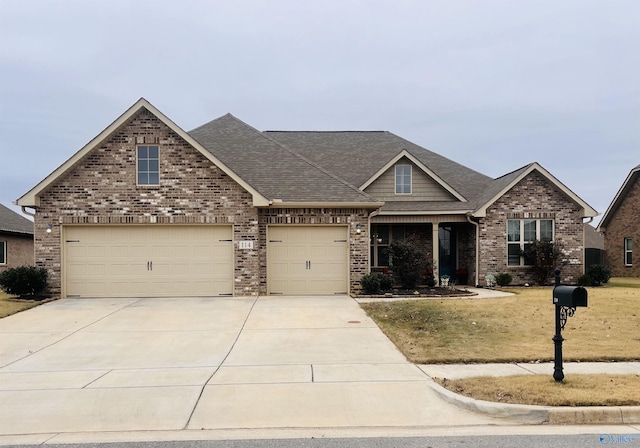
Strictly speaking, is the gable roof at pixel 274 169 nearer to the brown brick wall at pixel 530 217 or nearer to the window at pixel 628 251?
the brown brick wall at pixel 530 217

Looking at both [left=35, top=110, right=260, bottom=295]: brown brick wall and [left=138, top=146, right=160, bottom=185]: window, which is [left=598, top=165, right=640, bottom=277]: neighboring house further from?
[left=138, top=146, right=160, bottom=185]: window

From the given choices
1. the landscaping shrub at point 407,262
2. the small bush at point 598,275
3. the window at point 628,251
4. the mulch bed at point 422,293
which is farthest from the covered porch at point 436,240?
the window at point 628,251

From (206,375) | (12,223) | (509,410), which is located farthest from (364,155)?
(12,223)

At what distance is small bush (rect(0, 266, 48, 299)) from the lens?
15844mm

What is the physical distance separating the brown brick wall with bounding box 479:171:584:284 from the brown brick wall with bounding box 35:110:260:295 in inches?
376

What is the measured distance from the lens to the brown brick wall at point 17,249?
A: 28.5 meters

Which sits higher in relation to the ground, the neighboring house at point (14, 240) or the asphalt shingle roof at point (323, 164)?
the asphalt shingle roof at point (323, 164)

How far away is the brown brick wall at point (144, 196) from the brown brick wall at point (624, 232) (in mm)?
22558

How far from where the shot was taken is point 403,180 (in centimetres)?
2211

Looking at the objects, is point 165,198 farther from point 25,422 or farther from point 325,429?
point 325,429

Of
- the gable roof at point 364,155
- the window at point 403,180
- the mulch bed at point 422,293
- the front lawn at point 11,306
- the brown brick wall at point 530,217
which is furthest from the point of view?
the gable roof at point 364,155

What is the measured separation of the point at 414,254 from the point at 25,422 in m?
14.6

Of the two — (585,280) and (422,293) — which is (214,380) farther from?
(585,280)

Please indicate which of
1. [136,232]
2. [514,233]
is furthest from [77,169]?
[514,233]
